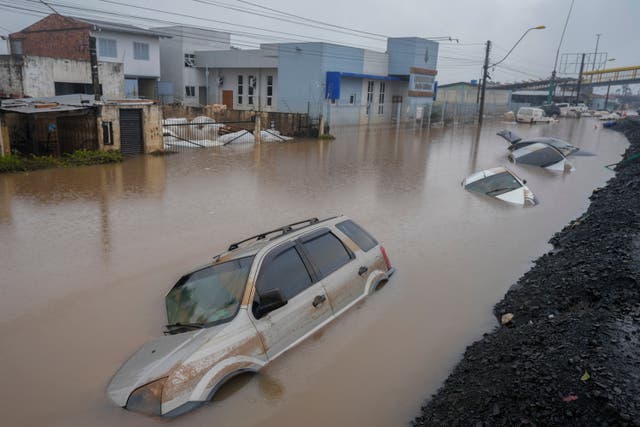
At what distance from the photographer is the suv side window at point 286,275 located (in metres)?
5.21

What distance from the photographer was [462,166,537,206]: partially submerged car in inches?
574

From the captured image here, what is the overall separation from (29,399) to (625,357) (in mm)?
5658

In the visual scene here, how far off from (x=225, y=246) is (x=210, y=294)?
425 cm

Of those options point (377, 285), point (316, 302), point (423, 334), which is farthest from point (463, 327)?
point (316, 302)

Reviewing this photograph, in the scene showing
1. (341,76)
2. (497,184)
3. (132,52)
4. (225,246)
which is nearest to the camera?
(225,246)

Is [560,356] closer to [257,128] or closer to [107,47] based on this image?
[257,128]

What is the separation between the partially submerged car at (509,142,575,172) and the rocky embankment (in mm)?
14697

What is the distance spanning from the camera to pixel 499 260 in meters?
9.50

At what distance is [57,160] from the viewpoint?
17.7m

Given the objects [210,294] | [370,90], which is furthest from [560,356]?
[370,90]

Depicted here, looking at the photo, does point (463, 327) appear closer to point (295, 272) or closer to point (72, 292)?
point (295, 272)

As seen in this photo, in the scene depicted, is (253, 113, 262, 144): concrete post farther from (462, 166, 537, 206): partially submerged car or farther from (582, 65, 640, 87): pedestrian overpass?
(582, 65, 640, 87): pedestrian overpass

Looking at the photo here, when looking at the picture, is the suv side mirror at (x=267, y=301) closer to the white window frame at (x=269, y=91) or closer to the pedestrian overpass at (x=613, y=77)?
the white window frame at (x=269, y=91)

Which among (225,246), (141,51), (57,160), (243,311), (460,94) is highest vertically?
(141,51)
